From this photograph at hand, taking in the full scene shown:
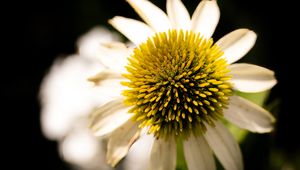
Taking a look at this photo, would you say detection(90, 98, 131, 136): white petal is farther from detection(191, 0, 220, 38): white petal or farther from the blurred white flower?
the blurred white flower

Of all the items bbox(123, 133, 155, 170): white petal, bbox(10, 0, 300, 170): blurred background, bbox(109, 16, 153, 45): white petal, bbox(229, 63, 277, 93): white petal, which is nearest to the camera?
bbox(229, 63, 277, 93): white petal

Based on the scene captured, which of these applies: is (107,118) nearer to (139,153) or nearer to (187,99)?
(187,99)

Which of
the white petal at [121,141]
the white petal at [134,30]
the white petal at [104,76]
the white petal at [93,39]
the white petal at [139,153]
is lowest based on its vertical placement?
the white petal at [139,153]

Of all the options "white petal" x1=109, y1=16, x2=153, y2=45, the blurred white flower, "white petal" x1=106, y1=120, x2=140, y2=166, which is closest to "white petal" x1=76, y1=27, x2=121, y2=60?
the blurred white flower

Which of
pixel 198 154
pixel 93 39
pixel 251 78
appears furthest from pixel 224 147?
pixel 93 39

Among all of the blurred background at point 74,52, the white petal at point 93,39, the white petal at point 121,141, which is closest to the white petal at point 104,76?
the white petal at point 121,141

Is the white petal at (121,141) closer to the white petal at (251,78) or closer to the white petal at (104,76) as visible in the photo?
the white petal at (104,76)

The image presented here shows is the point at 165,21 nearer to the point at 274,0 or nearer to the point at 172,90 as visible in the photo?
the point at 172,90
